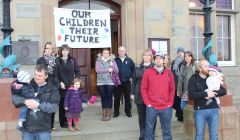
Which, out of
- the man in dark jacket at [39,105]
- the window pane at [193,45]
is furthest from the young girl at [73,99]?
the window pane at [193,45]

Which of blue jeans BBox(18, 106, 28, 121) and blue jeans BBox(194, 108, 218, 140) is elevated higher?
blue jeans BBox(18, 106, 28, 121)

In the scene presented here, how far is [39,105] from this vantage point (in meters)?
4.92

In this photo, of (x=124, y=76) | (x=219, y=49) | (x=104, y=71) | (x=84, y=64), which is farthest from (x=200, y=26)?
(x=104, y=71)

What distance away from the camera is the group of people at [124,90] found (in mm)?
5000

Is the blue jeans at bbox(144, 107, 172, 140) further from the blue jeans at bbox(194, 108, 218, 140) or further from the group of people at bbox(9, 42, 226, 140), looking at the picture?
the blue jeans at bbox(194, 108, 218, 140)

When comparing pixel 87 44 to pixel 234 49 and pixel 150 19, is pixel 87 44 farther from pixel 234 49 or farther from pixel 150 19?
pixel 234 49

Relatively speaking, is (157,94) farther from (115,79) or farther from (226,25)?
(226,25)

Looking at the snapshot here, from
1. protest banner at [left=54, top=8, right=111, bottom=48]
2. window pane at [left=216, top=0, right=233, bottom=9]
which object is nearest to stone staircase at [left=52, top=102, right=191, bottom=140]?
protest banner at [left=54, top=8, right=111, bottom=48]

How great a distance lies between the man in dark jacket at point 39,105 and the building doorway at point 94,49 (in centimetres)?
540

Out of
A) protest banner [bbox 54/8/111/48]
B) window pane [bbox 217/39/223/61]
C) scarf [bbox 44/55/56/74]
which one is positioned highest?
protest banner [bbox 54/8/111/48]

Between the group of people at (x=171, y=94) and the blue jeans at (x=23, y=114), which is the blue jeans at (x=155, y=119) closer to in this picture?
the group of people at (x=171, y=94)

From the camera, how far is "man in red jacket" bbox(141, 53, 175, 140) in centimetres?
614

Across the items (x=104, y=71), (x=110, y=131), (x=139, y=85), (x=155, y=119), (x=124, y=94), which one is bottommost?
(x=110, y=131)

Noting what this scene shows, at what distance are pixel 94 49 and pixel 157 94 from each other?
16.0 ft
